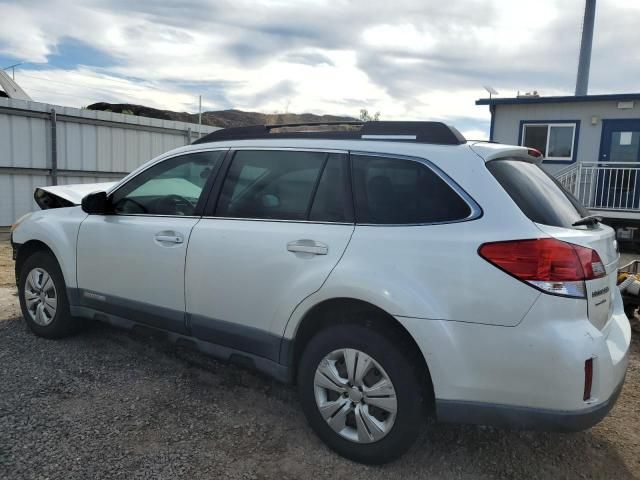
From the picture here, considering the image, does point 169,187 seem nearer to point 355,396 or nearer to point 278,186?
point 278,186

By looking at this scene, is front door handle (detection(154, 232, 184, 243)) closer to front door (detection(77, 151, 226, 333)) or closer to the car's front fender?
front door (detection(77, 151, 226, 333))

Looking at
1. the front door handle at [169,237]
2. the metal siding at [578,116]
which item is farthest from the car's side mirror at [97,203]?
the metal siding at [578,116]

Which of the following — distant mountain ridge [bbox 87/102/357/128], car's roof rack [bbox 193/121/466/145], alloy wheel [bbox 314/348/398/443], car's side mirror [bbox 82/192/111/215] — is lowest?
alloy wheel [bbox 314/348/398/443]

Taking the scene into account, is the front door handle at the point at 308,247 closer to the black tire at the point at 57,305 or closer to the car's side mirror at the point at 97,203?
the car's side mirror at the point at 97,203

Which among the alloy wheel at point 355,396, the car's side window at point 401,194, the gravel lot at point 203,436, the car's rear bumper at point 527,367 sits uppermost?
the car's side window at point 401,194

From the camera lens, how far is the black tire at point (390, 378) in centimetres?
260

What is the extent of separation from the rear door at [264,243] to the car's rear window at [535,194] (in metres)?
0.82

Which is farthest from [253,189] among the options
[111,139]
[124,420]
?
[111,139]

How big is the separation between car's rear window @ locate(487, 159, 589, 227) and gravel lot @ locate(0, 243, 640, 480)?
1.37 m

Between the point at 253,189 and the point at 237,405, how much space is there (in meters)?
1.42

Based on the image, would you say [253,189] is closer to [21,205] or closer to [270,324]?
[270,324]

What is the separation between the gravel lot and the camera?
2781mm

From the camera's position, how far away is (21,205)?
10.5m

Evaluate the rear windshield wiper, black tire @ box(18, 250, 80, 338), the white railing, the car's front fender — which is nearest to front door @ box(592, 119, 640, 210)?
the white railing
